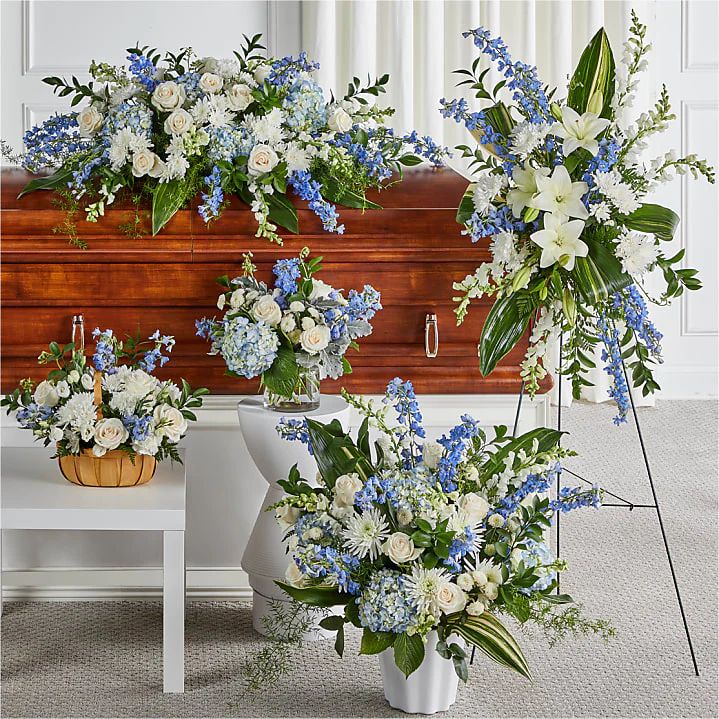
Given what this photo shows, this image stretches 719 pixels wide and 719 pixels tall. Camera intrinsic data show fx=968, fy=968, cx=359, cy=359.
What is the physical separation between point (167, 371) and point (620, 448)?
2.12 metres

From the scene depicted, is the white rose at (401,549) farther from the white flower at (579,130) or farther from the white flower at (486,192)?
the white flower at (579,130)

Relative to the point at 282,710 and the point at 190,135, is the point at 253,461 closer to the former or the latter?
the point at 282,710

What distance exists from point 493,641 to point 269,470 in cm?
Answer: 64

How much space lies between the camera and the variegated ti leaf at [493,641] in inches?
62.8

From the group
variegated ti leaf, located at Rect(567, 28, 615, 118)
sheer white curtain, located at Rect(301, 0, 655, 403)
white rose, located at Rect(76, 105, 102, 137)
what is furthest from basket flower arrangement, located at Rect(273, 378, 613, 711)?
sheer white curtain, located at Rect(301, 0, 655, 403)

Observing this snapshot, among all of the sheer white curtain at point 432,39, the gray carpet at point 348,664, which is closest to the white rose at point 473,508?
the gray carpet at point 348,664

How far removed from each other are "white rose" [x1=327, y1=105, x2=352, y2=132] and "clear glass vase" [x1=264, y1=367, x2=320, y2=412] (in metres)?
0.56

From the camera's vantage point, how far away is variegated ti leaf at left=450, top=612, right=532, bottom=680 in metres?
1.59

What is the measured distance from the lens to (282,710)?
5.90ft

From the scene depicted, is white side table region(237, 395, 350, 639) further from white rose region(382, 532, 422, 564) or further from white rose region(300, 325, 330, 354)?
white rose region(382, 532, 422, 564)

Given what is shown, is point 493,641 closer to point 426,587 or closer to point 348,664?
point 426,587

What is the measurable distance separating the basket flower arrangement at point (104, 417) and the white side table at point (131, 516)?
5 cm

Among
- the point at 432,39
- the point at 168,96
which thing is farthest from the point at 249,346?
the point at 432,39

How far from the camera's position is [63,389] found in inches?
74.9
